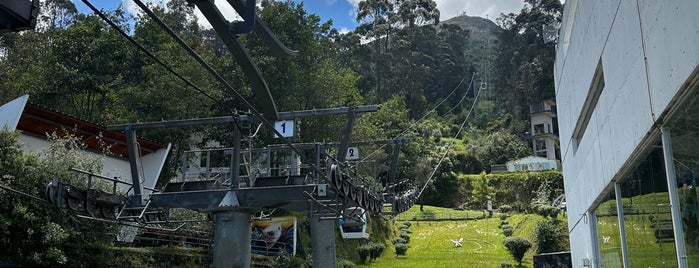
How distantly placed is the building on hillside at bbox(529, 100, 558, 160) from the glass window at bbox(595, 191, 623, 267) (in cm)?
Answer: 5556

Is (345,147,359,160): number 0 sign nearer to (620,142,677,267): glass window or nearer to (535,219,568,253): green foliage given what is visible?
(620,142,677,267): glass window

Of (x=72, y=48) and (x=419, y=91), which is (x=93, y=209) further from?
(x=419, y=91)

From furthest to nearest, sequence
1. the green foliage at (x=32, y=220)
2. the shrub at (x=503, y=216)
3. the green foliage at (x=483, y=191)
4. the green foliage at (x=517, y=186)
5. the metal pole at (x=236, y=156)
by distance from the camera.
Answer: the green foliage at (x=517, y=186)
the green foliage at (x=483, y=191)
the shrub at (x=503, y=216)
the green foliage at (x=32, y=220)
the metal pole at (x=236, y=156)

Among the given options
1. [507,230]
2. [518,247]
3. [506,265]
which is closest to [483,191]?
[507,230]

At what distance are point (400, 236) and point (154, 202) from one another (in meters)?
27.0

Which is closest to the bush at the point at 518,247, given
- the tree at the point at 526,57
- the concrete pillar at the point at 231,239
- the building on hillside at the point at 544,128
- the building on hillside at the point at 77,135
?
the building on hillside at the point at 77,135

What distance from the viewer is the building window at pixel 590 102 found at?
377 inches

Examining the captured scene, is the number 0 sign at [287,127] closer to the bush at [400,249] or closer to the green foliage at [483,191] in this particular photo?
the bush at [400,249]

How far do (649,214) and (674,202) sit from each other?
4.23 ft

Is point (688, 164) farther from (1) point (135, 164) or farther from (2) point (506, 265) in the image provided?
(2) point (506, 265)

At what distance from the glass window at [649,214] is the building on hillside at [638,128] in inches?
0.5

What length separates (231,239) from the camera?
13359 mm

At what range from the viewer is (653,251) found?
7.42 metres

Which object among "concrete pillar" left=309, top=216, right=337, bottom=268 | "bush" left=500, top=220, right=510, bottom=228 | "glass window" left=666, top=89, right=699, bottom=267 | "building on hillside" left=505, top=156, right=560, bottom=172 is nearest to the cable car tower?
"concrete pillar" left=309, top=216, right=337, bottom=268
